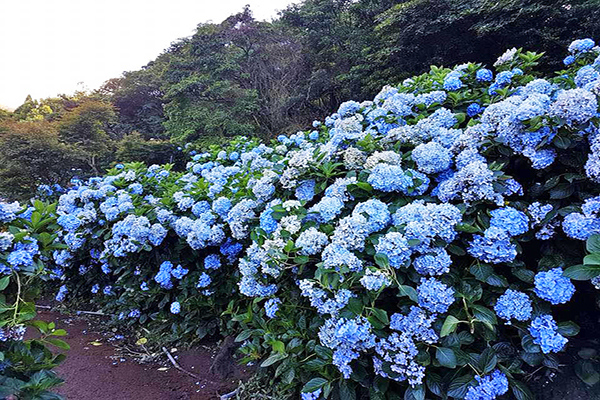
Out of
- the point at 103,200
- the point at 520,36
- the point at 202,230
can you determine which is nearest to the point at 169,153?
the point at 103,200

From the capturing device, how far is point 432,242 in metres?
1.36

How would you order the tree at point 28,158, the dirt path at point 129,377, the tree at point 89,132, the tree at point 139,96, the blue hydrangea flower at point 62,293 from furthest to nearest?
1. the tree at point 139,96
2. the tree at point 89,132
3. the tree at point 28,158
4. the blue hydrangea flower at point 62,293
5. the dirt path at point 129,377

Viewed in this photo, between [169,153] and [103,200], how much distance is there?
18.6ft

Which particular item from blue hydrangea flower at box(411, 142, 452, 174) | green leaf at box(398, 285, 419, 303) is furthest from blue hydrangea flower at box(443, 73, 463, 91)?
green leaf at box(398, 285, 419, 303)

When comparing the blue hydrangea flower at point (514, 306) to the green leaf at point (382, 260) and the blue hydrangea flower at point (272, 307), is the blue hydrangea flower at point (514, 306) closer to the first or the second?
the green leaf at point (382, 260)

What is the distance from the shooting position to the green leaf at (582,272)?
117 centimetres

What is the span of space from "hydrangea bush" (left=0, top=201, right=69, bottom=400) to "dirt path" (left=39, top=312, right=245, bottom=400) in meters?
0.97

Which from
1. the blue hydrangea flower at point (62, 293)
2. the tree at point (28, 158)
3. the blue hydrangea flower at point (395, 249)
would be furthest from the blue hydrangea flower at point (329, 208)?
the tree at point (28, 158)

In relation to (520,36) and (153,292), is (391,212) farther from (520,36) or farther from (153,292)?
(520,36)

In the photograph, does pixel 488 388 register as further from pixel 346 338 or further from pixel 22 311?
pixel 22 311

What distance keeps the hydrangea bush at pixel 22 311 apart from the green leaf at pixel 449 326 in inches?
53.0

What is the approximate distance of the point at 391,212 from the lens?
1550 millimetres

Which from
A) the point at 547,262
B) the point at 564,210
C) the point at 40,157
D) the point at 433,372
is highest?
the point at 40,157

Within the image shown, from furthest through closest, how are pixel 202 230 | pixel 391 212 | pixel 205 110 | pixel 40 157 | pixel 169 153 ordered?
pixel 205 110
pixel 169 153
pixel 40 157
pixel 202 230
pixel 391 212
